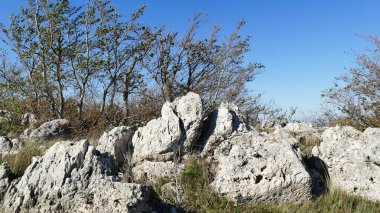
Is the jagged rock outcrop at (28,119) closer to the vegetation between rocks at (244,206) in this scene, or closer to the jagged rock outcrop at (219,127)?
the jagged rock outcrop at (219,127)

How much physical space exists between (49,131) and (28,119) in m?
4.59

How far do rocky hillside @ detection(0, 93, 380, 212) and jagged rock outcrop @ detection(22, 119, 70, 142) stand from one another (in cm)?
322

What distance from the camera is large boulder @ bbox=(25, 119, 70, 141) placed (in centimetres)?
1173

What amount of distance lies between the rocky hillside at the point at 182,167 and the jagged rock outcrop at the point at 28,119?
25.1 feet

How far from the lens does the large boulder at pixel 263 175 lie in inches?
241

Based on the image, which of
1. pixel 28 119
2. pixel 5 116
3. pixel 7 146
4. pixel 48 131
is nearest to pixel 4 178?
pixel 7 146

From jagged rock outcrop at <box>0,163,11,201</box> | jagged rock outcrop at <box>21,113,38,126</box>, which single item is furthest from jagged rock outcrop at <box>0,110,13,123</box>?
jagged rock outcrop at <box>0,163,11,201</box>

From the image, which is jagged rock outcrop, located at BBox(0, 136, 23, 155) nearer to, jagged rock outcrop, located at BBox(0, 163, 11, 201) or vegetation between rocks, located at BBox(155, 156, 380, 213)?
jagged rock outcrop, located at BBox(0, 163, 11, 201)

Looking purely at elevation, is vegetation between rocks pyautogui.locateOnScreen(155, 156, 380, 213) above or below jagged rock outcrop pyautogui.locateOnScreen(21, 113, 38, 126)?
below

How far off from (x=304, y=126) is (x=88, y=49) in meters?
9.85

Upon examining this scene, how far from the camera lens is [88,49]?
1694 cm

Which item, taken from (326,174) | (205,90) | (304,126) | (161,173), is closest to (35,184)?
(161,173)

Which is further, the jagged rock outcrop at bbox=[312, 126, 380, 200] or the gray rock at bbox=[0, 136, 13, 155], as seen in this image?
the gray rock at bbox=[0, 136, 13, 155]

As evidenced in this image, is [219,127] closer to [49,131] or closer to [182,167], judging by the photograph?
[182,167]
